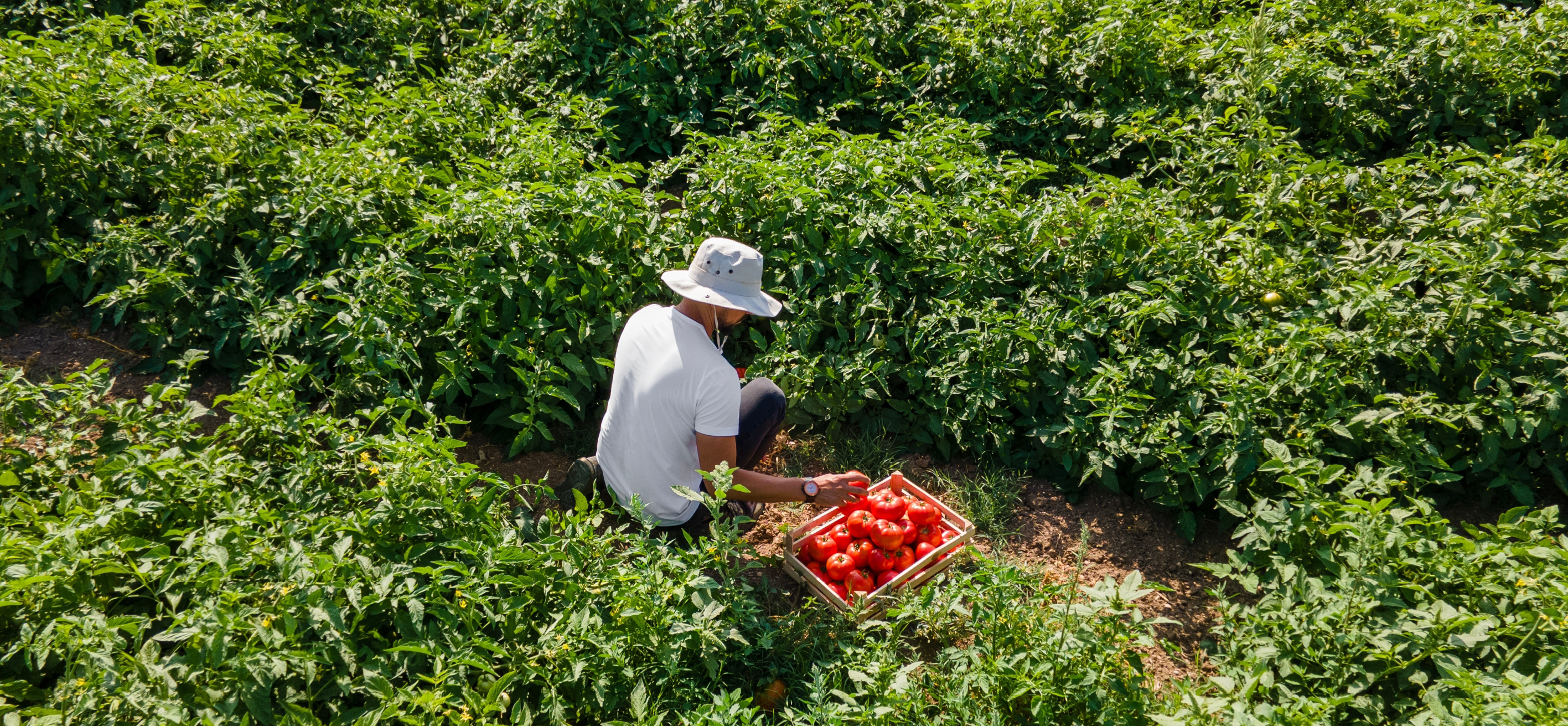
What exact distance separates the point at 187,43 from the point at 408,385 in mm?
3371

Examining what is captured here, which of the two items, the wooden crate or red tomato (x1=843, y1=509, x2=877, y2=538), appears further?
red tomato (x1=843, y1=509, x2=877, y2=538)

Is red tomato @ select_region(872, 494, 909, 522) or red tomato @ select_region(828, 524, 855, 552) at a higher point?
red tomato @ select_region(872, 494, 909, 522)

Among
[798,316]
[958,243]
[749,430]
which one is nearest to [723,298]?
[749,430]

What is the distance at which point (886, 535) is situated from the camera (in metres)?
3.37

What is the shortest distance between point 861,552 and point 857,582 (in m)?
0.14

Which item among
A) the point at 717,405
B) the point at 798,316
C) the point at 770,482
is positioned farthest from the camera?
the point at 798,316

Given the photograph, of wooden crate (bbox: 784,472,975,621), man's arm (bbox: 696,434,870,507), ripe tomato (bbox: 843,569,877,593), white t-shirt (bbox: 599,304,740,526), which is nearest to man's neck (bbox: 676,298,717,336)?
white t-shirt (bbox: 599,304,740,526)

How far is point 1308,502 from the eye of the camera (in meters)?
3.14

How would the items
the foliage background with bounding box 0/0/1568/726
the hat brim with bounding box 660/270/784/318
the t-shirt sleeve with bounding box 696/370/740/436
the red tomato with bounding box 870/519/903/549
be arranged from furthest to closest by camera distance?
the red tomato with bounding box 870/519/903/549 → the hat brim with bounding box 660/270/784/318 → the t-shirt sleeve with bounding box 696/370/740/436 → the foliage background with bounding box 0/0/1568/726

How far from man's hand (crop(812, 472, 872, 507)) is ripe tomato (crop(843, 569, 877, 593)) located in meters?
0.26

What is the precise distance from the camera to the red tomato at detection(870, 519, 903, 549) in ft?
11.1

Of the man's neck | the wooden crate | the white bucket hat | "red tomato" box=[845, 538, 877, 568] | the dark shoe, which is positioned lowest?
the wooden crate

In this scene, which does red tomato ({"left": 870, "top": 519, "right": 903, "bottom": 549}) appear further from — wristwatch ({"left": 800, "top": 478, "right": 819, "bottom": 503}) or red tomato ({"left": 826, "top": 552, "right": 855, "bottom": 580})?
wristwatch ({"left": 800, "top": 478, "right": 819, "bottom": 503})

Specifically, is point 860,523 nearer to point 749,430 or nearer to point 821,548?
point 821,548
